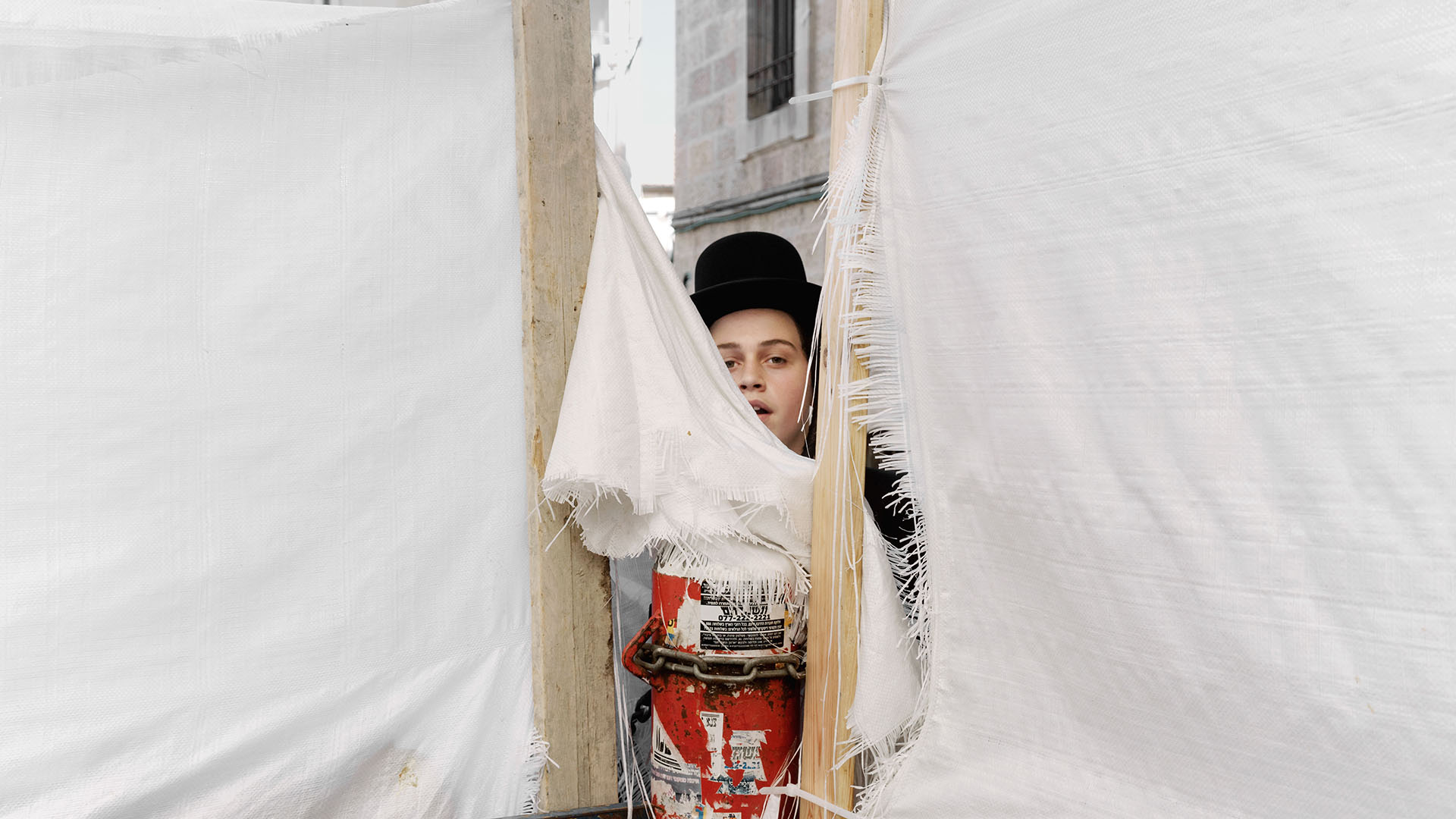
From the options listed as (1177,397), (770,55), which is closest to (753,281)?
(1177,397)

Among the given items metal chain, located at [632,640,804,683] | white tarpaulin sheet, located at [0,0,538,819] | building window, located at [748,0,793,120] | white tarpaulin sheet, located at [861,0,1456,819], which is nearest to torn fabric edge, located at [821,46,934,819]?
white tarpaulin sheet, located at [861,0,1456,819]

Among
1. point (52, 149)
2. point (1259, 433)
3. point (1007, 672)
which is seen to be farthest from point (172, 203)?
point (1259, 433)

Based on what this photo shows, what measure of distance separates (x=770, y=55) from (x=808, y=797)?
6.25 metres

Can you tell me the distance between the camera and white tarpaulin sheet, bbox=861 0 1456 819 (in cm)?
98

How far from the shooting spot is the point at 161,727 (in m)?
1.54

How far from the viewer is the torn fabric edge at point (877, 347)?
1488 millimetres

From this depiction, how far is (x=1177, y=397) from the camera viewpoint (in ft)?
3.78

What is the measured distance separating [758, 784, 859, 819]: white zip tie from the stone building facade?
4.60 m

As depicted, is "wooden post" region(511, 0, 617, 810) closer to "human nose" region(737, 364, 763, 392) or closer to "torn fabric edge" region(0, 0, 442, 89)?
"torn fabric edge" region(0, 0, 442, 89)

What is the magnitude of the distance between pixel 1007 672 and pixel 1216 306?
1.71 ft

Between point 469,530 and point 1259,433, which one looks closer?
point 1259,433

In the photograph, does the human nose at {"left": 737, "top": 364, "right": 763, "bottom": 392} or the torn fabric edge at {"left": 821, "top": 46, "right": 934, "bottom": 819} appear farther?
the human nose at {"left": 737, "top": 364, "right": 763, "bottom": 392}

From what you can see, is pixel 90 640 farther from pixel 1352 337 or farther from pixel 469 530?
pixel 1352 337

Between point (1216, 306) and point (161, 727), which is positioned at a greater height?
point (1216, 306)
